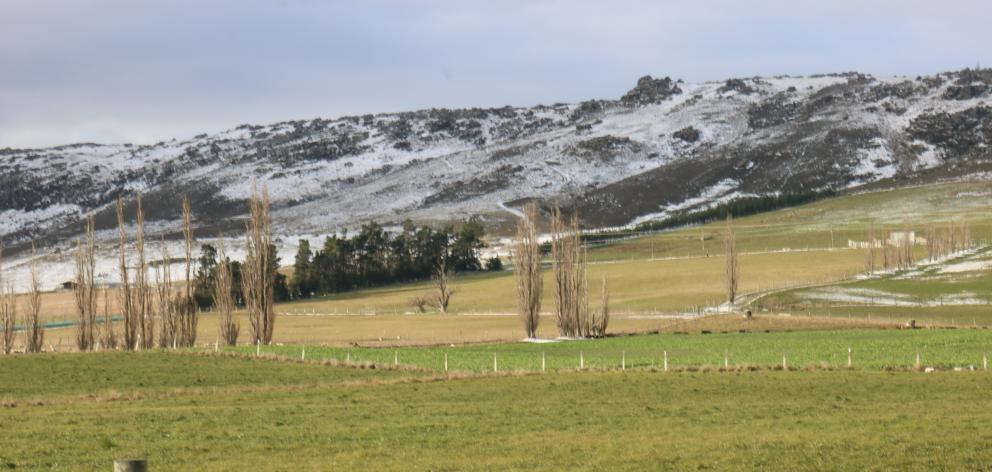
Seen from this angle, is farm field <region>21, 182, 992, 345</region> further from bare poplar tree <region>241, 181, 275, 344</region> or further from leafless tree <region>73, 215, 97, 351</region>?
leafless tree <region>73, 215, 97, 351</region>

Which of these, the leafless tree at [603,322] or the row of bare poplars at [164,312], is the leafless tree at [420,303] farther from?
the row of bare poplars at [164,312]

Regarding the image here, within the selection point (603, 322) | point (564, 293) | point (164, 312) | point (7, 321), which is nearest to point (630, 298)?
point (564, 293)

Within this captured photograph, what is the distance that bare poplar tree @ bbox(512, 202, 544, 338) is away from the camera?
93812 millimetres

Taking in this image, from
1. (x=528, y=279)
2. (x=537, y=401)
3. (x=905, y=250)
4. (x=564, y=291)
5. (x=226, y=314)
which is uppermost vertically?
(x=905, y=250)

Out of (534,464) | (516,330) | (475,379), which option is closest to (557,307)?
(516,330)

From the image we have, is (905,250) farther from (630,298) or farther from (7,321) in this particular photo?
(7,321)

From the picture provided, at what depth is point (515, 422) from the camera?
3662cm

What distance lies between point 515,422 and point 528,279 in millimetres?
58253

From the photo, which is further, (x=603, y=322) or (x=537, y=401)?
(x=603, y=322)

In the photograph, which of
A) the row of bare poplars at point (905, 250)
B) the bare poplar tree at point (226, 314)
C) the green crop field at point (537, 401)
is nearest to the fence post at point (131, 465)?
the green crop field at point (537, 401)

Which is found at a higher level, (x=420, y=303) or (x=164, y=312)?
(x=164, y=312)

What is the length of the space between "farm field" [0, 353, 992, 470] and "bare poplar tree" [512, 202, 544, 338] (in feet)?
126

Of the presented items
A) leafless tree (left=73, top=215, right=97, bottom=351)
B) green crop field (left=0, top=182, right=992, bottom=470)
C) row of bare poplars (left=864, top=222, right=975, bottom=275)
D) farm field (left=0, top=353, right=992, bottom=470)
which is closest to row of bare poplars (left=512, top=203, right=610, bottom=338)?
green crop field (left=0, top=182, right=992, bottom=470)

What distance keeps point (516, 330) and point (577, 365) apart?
41.0 metres
